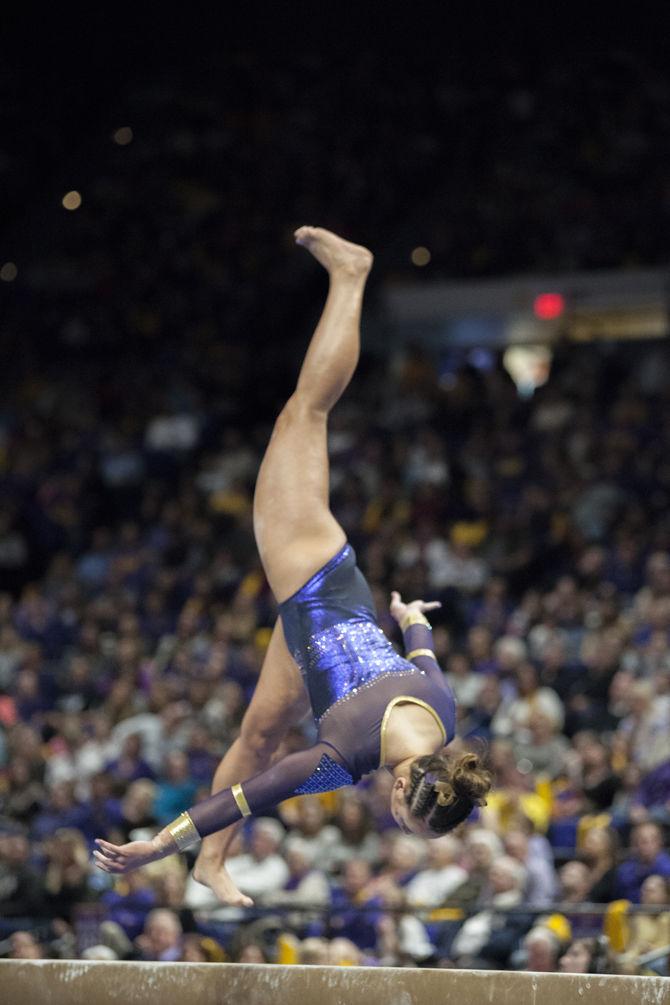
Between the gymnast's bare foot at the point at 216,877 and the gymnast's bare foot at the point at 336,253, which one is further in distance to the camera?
the gymnast's bare foot at the point at 336,253

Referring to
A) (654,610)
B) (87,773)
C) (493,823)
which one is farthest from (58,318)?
(493,823)

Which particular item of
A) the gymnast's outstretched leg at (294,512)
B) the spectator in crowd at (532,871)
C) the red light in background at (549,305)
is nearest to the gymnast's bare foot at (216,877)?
the gymnast's outstretched leg at (294,512)

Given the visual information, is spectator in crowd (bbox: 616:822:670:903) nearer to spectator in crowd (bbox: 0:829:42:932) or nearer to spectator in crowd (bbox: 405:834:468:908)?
spectator in crowd (bbox: 405:834:468:908)

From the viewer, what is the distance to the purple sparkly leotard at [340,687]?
4551 mm

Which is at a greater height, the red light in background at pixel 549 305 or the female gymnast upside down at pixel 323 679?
the female gymnast upside down at pixel 323 679

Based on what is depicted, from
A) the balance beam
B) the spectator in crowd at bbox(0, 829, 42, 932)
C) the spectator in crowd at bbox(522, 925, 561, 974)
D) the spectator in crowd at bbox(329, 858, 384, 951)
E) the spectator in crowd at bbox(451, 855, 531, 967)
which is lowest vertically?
the spectator in crowd at bbox(0, 829, 42, 932)

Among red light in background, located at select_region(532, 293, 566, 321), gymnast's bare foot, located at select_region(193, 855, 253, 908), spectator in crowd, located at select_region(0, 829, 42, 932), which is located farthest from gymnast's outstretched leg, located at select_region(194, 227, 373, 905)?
red light in background, located at select_region(532, 293, 566, 321)

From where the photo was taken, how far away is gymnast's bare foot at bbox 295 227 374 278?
17.7ft

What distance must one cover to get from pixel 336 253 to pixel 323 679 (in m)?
1.62

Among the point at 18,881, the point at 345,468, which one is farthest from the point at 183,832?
the point at 345,468

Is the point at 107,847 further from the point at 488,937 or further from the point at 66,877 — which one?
the point at 66,877

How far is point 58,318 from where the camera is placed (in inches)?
678

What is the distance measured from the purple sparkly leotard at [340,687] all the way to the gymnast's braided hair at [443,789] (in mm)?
213

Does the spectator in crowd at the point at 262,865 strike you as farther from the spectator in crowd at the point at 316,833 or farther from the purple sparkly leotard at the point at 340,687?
the purple sparkly leotard at the point at 340,687
